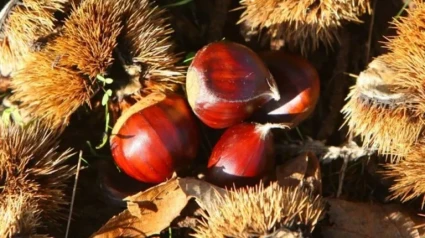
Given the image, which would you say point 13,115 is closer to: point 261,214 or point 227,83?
point 227,83

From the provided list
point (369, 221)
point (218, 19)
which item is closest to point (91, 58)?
point (218, 19)

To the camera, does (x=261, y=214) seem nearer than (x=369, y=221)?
Yes

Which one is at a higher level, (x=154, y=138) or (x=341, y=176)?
(x=154, y=138)

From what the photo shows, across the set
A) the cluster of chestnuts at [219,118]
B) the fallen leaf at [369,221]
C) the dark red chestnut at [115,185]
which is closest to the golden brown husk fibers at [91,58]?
the cluster of chestnuts at [219,118]

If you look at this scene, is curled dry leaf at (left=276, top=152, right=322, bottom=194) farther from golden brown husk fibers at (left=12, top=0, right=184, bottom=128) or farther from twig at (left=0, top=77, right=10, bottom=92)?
twig at (left=0, top=77, right=10, bottom=92)

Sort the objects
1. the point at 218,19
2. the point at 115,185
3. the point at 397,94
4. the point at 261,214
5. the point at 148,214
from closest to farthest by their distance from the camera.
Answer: the point at 261,214 < the point at 397,94 < the point at 148,214 < the point at 115,185 < the point at 218,19

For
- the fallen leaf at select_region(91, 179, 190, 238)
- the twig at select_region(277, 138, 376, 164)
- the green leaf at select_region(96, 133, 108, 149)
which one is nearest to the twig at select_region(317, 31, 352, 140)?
the twig at select_region(277, 138, 376, 164)
